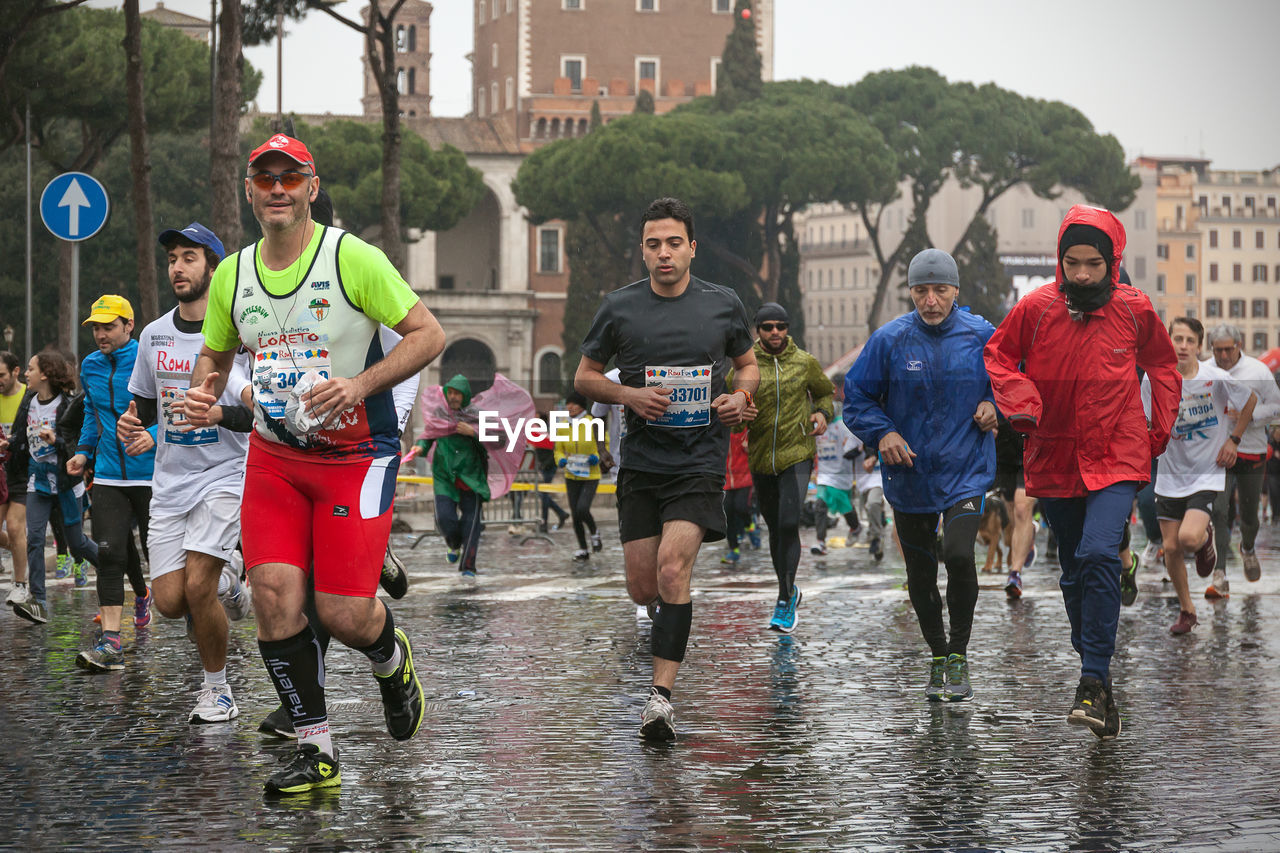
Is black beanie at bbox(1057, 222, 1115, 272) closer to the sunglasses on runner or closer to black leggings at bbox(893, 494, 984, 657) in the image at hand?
black leggings at bbox(893, 494, 984, 657)

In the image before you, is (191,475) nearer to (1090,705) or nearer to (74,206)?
(1090,705)

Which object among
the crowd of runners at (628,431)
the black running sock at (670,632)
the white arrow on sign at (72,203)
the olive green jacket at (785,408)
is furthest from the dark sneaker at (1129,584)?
the white arrow on sign at (72,203)

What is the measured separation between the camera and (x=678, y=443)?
664 centimetres

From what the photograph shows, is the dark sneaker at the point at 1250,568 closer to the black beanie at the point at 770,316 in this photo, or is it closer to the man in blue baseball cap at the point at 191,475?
the black beanie at the point at 770,316

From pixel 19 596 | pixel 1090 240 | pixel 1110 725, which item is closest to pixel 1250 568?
pixel 1090 240

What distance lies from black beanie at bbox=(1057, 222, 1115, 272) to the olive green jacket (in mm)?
3098

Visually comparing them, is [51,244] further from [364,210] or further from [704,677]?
[704,677]

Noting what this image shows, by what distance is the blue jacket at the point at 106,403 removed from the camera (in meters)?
8.40

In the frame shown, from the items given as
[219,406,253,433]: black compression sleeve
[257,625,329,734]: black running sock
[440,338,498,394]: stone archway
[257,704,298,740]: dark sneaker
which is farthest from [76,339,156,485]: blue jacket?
[440,338,498,394]: stone archway

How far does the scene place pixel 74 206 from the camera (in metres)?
14.8

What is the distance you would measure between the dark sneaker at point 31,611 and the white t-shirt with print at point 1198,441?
22.1 feet

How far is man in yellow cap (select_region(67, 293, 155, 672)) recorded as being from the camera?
27.5 ft

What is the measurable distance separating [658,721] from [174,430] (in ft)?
7.50

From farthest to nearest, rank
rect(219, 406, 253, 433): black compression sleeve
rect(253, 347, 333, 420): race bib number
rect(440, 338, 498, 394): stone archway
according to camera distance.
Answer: rect(440, 338, 498, 394): stone archway → rect(219, 406, 253, 433): black compression sleeve → rect(253, 347, 333, 420): race bib number
